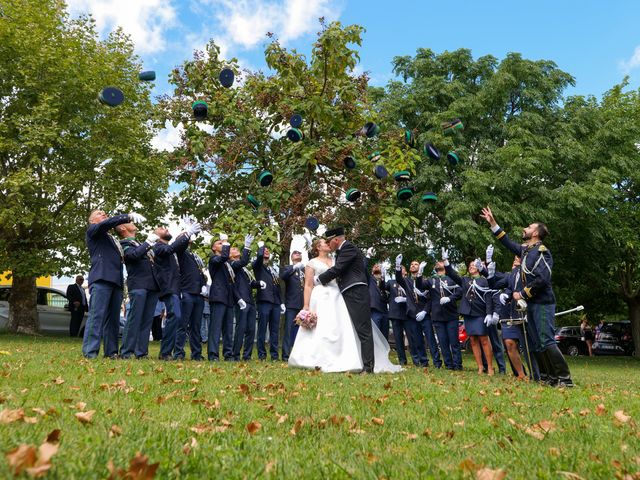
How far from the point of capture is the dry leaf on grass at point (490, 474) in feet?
8.59

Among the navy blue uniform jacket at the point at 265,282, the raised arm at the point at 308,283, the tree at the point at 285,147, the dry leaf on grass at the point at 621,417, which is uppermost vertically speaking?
the tree at the point at 285,147

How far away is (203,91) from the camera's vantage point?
57.6ft

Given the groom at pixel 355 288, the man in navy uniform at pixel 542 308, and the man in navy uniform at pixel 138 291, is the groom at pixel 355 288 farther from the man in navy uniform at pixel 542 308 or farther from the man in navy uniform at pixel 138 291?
the man in navy uniform at pixel 138 291

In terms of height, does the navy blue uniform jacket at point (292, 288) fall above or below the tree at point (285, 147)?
below

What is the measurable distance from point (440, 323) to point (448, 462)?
379 inches

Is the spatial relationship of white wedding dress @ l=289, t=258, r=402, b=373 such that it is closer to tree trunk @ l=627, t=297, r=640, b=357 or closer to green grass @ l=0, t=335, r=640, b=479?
green grass @ l=0, t=335, r=640, b=479

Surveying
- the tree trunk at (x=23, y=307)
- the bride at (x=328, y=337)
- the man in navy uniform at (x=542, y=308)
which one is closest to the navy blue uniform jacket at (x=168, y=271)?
the bride at (x=328, y=337)

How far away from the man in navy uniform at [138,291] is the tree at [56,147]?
379 inches

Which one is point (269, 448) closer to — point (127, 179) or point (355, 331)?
point (355, 331)

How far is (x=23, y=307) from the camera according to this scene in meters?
20.2

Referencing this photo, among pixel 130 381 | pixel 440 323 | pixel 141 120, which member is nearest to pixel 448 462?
pixel 130 381

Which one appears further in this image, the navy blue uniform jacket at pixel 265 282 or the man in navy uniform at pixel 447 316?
the navy blue uniform jacket at pixel 265 282

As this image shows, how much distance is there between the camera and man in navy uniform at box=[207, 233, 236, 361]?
10.7 metres

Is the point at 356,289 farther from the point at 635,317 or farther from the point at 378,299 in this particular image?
the point at 635,317
